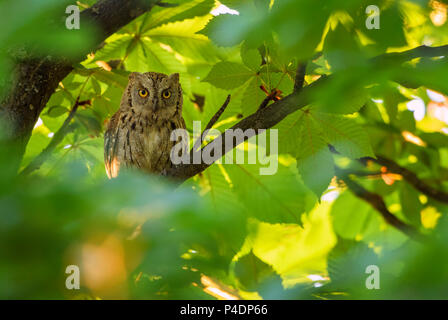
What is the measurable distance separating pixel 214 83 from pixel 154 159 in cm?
117

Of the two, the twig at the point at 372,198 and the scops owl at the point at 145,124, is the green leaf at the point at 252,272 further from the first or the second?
the twig at the point at 372,198

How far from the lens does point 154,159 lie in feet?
10.6

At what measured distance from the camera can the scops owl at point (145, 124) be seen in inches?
127

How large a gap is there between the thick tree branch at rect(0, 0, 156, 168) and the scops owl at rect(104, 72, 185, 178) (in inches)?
40.8

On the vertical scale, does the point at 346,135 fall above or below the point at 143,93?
below

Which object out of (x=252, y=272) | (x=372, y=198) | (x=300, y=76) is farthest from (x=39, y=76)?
(x=372, y=198)

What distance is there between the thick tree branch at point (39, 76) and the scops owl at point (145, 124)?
1036 millimetres

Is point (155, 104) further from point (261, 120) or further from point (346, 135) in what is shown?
point (261, 120)

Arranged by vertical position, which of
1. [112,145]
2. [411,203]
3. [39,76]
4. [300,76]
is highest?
[112,145]

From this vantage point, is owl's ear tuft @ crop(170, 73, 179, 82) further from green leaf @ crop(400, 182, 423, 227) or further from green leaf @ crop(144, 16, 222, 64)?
green leaf @ crop(400, 182, 423, 227)

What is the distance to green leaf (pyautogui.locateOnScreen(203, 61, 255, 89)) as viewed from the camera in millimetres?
2176

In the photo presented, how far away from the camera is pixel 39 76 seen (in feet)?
6.46

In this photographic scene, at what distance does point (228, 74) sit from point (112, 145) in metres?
1.37
